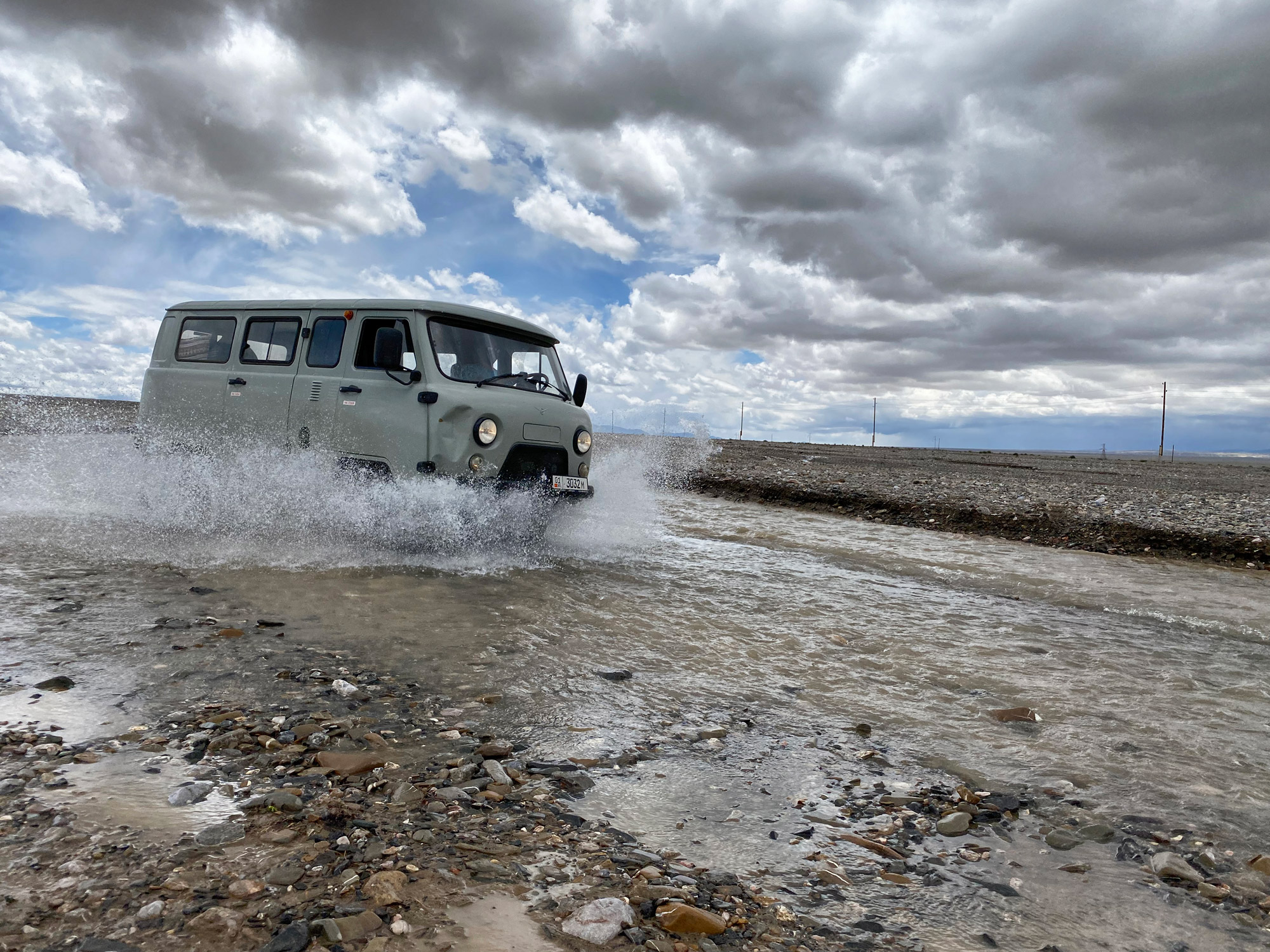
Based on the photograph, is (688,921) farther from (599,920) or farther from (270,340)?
(270,340)

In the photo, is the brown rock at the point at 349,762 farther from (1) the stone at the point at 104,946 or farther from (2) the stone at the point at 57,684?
(2) the stone at the point at 57,684

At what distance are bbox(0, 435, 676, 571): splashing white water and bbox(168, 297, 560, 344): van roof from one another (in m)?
1.69

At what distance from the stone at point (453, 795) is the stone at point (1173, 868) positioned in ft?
7.96

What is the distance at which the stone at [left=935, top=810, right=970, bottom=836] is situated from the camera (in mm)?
2801

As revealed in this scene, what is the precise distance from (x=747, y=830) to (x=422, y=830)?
45.6 inches

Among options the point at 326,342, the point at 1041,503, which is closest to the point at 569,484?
the point at 326,342

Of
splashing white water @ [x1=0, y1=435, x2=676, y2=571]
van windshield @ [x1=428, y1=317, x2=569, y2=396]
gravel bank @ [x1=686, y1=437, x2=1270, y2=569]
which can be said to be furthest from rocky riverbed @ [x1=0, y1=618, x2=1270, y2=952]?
gravel bank @ [x1=686, y1=437, x2=1270, y2=569]

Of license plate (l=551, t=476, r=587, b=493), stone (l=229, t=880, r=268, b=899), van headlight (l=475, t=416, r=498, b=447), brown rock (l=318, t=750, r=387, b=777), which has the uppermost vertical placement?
van headlight (l=475, t=416, r=498, b=447)

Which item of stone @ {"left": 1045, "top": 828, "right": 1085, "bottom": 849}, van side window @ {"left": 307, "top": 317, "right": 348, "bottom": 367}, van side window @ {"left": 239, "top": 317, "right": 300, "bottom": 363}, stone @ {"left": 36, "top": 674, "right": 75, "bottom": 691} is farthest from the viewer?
van side window @ {"left": 239, "top": 317, "right": 300, "bottom": 363}

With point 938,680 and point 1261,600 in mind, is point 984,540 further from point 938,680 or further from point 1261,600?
point 938,680

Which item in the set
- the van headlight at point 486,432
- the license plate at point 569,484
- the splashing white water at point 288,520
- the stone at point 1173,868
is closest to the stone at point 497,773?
the stone at point 1173,868

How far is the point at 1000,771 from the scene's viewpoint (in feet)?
11.0

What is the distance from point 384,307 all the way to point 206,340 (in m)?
3.14

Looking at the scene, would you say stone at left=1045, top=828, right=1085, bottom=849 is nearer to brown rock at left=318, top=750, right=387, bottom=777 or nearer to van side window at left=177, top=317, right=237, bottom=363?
brown rock at left=318, top=750, right=387, bottom=777
